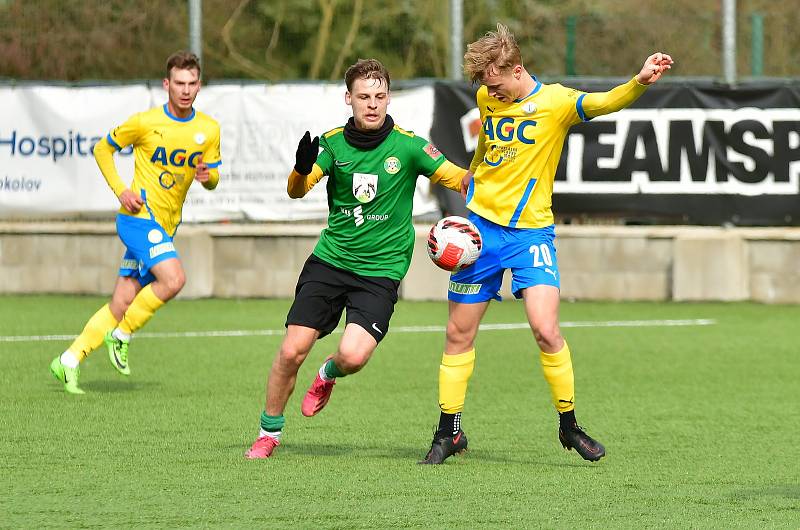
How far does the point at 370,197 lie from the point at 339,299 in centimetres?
51

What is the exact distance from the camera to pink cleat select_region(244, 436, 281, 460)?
7074mm

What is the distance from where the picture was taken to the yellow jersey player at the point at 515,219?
698cm

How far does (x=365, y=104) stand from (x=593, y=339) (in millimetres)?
5782

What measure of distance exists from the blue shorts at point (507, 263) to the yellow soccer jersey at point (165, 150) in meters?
3.16

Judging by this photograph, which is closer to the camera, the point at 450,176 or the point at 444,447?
the point at 444,447

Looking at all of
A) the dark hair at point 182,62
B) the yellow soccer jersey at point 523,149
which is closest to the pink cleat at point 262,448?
the yellow soccer jersey at point 523,149

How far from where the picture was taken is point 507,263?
7070 millimetres

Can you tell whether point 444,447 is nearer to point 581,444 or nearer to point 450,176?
point 581,444

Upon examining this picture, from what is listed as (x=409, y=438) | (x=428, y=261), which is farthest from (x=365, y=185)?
(x=428, y=261)

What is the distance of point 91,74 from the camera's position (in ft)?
51.8

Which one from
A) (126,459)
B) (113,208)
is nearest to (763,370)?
(126,459)

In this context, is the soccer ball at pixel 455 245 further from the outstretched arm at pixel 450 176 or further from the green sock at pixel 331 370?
the green sock at pixel 331 370

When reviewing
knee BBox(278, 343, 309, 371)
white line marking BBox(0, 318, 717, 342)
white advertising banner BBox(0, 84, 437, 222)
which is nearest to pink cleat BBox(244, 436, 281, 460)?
knee BBox(278, 343, 309, 371)

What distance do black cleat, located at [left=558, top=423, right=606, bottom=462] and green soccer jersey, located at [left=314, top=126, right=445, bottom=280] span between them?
1.09m
